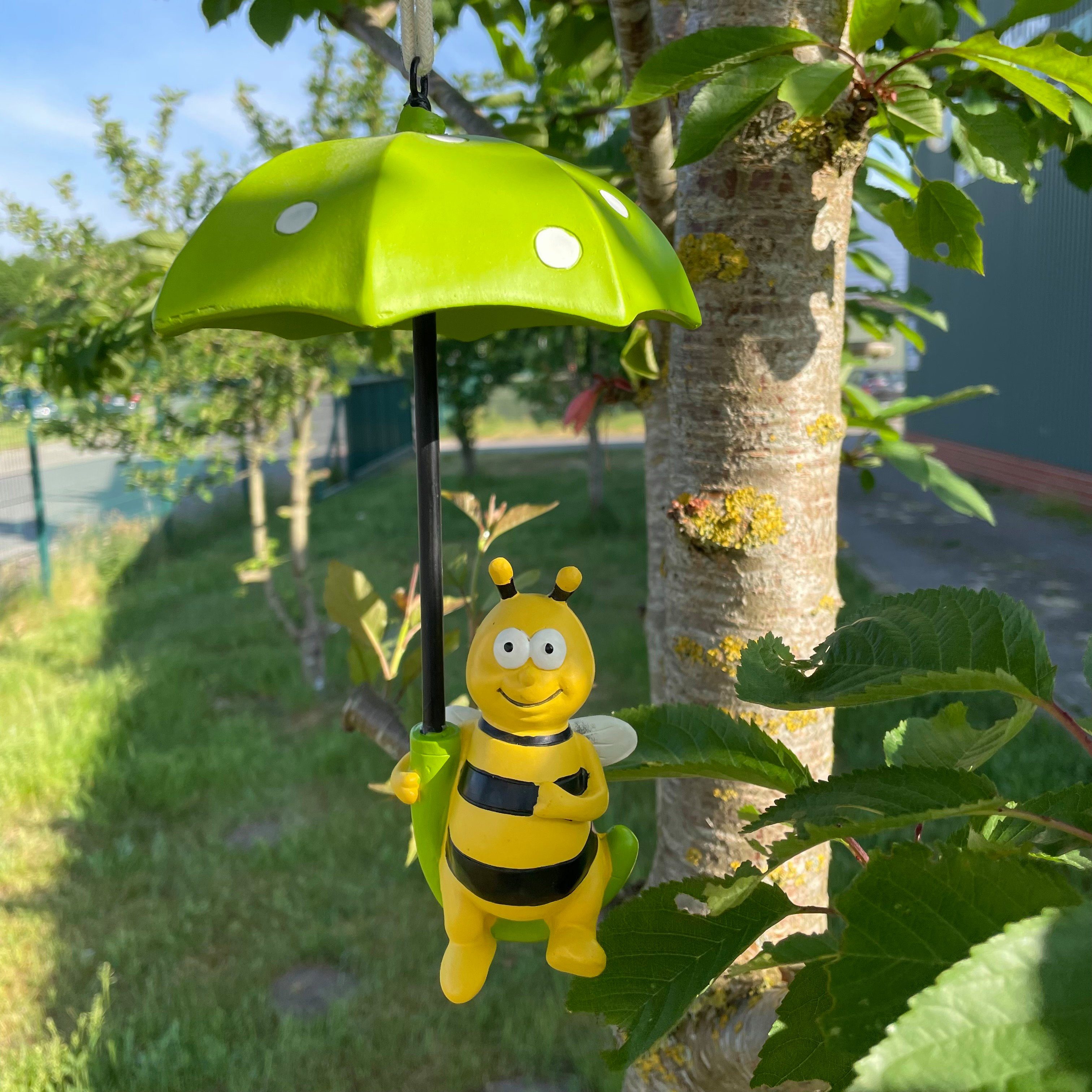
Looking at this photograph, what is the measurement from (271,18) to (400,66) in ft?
0.81

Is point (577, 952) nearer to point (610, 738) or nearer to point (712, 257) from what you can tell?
point (610, 738)

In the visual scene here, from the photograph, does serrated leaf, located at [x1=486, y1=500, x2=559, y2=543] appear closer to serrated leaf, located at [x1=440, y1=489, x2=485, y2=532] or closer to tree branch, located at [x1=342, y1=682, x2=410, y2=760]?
serrated leaf, located at [x1=440, y1=489, x2=485, y2=532]

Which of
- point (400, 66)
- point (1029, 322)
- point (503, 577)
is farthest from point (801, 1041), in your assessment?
point (1029, 322)

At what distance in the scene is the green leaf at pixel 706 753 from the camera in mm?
940

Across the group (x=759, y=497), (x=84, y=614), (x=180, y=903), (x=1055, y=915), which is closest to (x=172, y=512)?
(x=84, y=614)

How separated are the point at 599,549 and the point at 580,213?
27.5 ft

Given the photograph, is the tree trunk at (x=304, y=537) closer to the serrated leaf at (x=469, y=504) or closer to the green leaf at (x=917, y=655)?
the serrated leaf at (x=469, y=504)

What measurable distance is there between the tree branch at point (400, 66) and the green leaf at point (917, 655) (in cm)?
129

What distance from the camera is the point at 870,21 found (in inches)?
39.9

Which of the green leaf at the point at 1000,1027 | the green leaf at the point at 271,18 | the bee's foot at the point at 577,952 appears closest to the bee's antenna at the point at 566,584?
the bee's foot at the point at 577,952

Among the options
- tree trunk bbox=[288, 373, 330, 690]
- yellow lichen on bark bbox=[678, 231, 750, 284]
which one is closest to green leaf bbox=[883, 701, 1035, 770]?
yellow lichen on bark bbox=[678, 231, 750, 284]

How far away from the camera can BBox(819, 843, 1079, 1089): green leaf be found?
0.59 meters

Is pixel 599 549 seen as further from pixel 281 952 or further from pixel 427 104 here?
pixel 427 104

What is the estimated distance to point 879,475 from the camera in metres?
16.2
